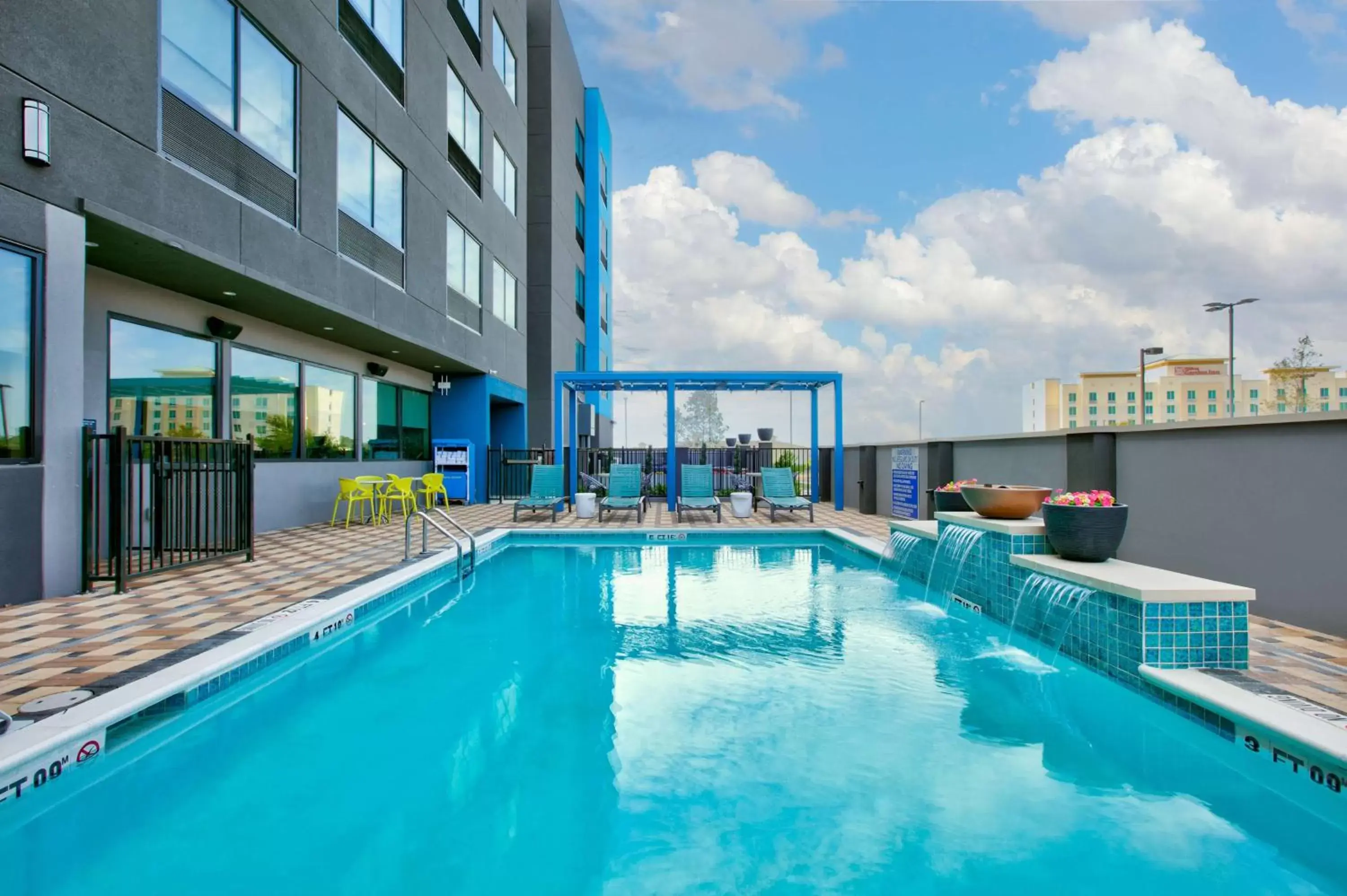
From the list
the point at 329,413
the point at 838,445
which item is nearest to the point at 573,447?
the point at 329,413

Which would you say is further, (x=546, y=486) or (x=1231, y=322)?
(x=1231, y=322)

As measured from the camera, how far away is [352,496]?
10.5m

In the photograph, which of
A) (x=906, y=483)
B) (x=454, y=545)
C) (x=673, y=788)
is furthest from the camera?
(x=906, y=483)

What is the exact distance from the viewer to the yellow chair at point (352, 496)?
1038 cm

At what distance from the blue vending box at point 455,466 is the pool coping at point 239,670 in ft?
29.8

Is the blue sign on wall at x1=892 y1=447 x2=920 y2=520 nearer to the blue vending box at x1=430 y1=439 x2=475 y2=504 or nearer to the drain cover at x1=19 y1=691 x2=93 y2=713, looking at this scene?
the blue vending box at x1=430 y1=439 x2=475 y2=504

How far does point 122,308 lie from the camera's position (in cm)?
714

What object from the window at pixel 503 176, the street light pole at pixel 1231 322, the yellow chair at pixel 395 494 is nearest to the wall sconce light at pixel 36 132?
the yellow chair at pixel 395 494

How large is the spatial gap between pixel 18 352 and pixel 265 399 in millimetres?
4687

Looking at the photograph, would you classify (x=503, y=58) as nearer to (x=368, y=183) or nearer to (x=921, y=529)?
(x=368, y=183)

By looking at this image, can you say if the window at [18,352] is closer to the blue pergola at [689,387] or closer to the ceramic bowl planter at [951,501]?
the ceramic bowl planter at [951,501]

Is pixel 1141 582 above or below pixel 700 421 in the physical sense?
below

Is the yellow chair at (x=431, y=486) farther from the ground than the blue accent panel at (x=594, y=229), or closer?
closer

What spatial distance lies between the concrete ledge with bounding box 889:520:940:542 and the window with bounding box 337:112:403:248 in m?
8.59
